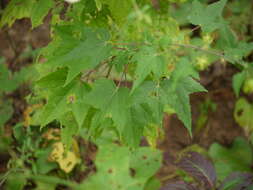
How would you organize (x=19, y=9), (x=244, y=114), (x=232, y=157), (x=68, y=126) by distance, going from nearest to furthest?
(x=68, y=126), (x=19, y=9), (x=232, y=157), (x=244, y=114)

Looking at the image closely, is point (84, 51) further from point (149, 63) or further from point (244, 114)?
point (244, 114)

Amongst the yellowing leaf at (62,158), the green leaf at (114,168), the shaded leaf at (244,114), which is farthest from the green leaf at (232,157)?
the yellowing leaf at (62,158)

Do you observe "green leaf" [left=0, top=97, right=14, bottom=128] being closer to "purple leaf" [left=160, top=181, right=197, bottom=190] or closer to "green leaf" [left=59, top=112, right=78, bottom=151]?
"green leaf" [left=59, top=112, right=78, bottom=151]

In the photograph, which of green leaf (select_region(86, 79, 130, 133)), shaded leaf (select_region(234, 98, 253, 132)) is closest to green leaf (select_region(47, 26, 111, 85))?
green leaf (select_region(86, 79, 130, 133))

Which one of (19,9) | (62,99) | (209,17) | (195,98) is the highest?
(19,9)

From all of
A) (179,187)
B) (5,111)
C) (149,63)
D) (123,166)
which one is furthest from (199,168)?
(5,111)
